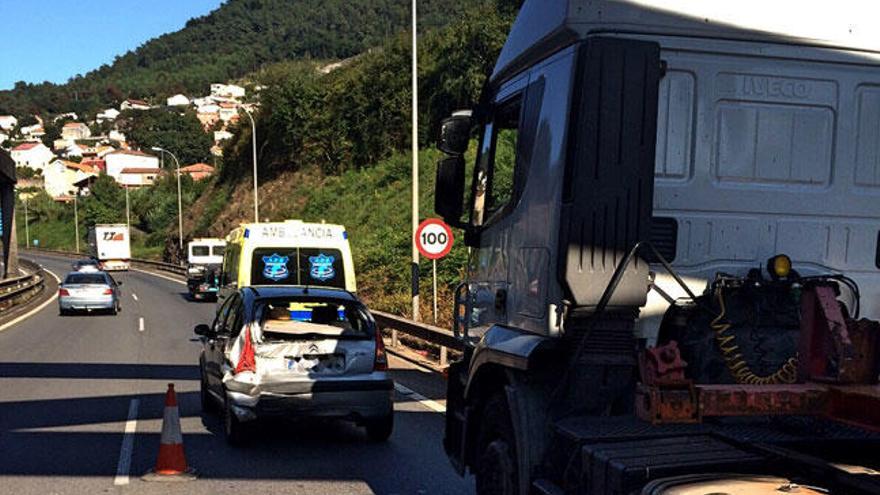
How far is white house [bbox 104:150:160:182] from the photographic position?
163 meters

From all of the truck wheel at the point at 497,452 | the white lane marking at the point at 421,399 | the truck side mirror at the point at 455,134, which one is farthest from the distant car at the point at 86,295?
the truck wheel at the point at 497,452

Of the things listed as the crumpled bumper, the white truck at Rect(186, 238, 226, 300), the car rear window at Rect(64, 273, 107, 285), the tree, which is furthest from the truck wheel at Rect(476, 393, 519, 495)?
the tree

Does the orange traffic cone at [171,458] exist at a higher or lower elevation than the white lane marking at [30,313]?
higher

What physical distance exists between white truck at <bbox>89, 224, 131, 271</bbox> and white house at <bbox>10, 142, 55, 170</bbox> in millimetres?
142368

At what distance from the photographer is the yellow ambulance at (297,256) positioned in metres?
14.1

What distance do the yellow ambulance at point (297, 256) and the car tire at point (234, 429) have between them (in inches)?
234

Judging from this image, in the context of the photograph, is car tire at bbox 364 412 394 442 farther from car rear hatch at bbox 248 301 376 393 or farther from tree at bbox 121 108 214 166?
tree at bbox 121 108 214 166

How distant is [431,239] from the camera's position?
16578 millimetres

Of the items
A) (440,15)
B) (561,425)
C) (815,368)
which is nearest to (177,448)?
(561,425)

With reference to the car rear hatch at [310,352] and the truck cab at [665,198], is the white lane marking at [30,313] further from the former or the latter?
the truck cab at [665,198]

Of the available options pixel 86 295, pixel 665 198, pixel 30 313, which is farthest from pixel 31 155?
pixel 665 198

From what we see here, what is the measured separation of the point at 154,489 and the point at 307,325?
2.38 metres

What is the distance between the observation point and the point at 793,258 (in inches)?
170

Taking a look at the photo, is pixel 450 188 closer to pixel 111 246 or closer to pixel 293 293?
pixel 293 293
